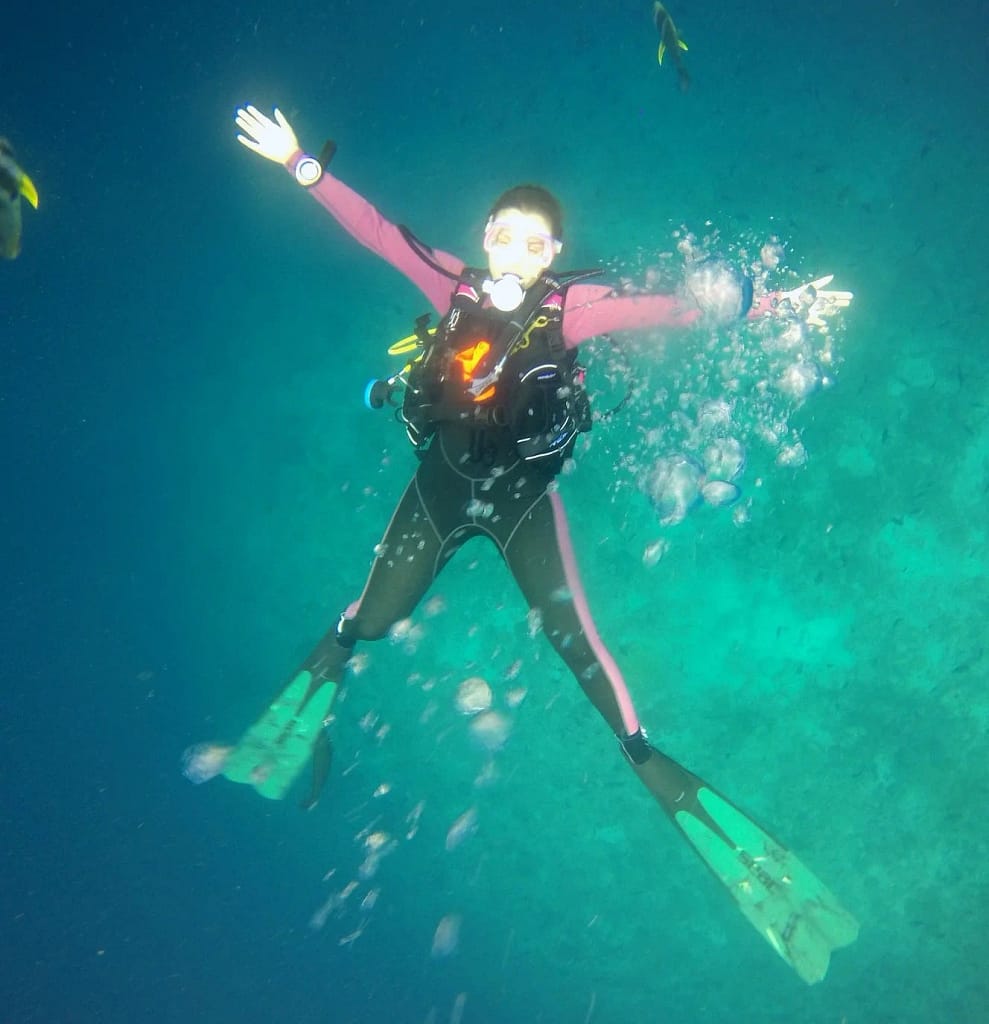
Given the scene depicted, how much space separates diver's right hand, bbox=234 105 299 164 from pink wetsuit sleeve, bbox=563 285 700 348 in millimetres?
2192

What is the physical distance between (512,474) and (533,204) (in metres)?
1.85

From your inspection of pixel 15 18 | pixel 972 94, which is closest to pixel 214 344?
pixel 15 18

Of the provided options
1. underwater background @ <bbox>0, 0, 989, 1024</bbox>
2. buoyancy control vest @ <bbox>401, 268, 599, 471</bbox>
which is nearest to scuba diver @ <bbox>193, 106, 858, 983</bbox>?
buoyancy control vest @ <bbox>401, 268, 599, 471</bbox>

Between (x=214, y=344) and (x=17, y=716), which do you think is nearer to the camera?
(x=214, y=344)

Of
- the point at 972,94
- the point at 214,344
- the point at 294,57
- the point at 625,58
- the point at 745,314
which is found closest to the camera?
the point at 745,314

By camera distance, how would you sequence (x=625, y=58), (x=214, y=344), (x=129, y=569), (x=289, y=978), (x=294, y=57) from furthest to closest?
(x=289, y=978), (x=129, y=569), (x=214, y=344), (x=294, y=57), (x=625, y=58)

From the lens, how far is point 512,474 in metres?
4.24

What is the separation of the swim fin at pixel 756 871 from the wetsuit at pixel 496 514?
0.49 meters

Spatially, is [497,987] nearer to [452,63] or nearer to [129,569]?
[129,569]

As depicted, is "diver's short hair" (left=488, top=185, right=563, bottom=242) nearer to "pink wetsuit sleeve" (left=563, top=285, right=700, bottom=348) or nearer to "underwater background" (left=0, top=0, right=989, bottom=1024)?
"pink wetsuit sleeve" (left=563, top=285, right=700, bottom=348)

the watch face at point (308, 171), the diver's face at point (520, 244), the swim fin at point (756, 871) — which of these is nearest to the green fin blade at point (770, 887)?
the swim fin at point (756, 871)

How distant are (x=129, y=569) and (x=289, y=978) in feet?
17.5

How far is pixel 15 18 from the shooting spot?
593cm

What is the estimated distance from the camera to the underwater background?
524 cm
